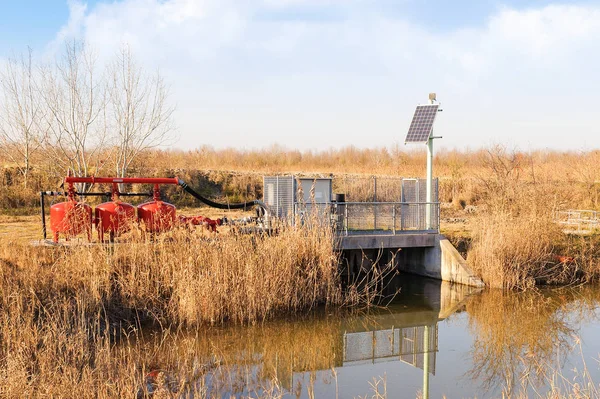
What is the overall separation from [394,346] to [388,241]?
4.27 metres

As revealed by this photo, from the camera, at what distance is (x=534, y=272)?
14688 mm

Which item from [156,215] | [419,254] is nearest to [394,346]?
[156,215]

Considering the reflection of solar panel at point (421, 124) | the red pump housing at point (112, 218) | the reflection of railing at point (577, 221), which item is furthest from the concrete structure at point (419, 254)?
the reflection of railing at point (577, 221)

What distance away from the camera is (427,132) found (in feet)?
49.9

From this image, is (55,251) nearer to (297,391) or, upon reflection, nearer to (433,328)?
(297,391)

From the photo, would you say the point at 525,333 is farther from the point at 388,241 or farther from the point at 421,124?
the point at 421,124

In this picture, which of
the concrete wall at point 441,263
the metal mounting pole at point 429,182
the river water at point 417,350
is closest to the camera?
the river water at point 417,350

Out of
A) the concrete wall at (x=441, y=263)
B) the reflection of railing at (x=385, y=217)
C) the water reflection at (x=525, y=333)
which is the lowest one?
the water reflection at (x=525, y=333)

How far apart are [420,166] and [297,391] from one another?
27.4m

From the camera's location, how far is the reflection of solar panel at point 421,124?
15233 mm

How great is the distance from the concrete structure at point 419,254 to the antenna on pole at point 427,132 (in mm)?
604

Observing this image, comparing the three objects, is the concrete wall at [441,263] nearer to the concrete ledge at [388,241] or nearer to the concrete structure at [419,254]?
the concrete structure at [419,254]

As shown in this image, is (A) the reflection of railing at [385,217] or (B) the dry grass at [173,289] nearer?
(B) the dry grass at [173,289]

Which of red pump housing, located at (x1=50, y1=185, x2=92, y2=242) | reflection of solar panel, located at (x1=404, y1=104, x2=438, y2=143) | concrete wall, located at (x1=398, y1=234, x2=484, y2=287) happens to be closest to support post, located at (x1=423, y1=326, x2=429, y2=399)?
concrete wall, located at (x1=398, y1=234, x2=484, y2=287)
